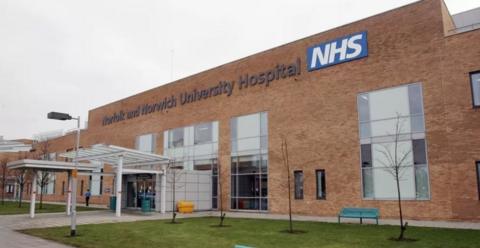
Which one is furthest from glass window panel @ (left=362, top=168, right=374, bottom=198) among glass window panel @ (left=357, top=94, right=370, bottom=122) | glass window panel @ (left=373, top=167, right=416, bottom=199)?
glass window panel @ (left=357, top=94, right=370, bottom=122)

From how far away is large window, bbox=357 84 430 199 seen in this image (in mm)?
20062

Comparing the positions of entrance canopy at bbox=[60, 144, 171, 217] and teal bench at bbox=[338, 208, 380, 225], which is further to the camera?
entrance canopy at bbox=[60, 144, 171, 217]

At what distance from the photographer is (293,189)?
24766 millimetres

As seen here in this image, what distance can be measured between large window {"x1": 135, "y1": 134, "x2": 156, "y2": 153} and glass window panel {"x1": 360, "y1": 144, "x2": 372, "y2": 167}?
20439mm

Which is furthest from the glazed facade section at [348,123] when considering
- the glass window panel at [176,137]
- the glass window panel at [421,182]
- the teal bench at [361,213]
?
the teal bench at [361,213]

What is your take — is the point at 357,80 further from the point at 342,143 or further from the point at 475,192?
the point at 475,192

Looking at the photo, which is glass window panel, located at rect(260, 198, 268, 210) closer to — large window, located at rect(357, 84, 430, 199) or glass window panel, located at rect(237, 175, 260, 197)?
glass window panel, located at rect(237, 175, 260, 197)

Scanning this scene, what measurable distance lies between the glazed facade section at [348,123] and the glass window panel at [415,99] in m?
0.05

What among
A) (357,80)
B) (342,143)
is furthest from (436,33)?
(342,143)

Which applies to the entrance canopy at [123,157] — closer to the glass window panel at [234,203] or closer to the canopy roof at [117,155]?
the canopy roof at [117,155]

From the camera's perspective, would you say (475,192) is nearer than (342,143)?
Yes

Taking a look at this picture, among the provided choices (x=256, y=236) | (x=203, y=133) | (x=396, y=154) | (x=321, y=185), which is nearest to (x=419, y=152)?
(x=396, y=154)

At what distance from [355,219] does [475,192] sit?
5.68 m

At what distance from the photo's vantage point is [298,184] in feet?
81.1
